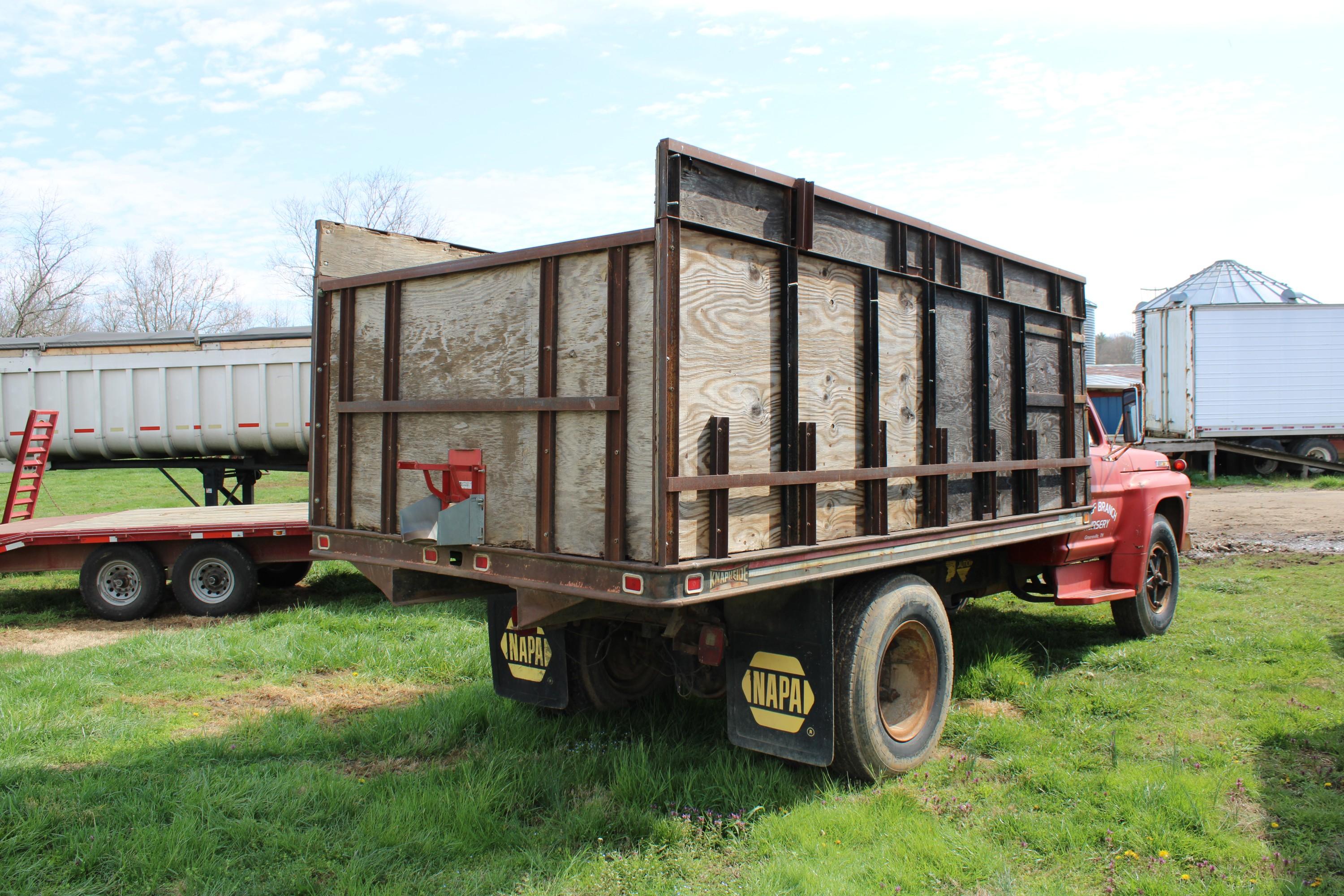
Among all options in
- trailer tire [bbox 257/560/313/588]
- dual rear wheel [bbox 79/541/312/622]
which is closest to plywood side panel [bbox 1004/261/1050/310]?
dual rear wheel [bbox 79/541/312/622]

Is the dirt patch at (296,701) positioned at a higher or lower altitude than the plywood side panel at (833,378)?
lower

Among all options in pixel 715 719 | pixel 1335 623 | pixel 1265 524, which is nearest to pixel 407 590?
pixel 715 719

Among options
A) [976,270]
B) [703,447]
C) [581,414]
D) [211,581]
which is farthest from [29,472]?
[976,270]

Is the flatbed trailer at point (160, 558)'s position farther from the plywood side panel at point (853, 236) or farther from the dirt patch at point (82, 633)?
the plywood side panel at point (853, 236)

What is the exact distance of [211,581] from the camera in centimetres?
884

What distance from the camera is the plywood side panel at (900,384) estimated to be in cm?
447

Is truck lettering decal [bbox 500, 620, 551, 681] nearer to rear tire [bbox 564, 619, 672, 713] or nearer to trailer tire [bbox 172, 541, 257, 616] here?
rear tire [bbox 564, 619, 672, 713]

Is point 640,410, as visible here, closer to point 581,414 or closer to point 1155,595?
point 581,414

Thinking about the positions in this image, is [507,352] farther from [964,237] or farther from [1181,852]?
[1181,852]

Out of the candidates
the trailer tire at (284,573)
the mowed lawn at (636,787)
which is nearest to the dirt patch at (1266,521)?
the mowed lawn at (636,787)

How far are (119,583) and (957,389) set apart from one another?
786 cm

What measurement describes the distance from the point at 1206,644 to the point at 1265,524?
8542 millimetres

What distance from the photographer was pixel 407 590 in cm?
448

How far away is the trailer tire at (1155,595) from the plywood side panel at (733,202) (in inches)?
181
